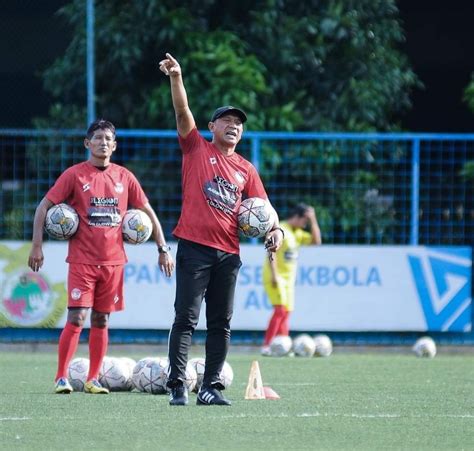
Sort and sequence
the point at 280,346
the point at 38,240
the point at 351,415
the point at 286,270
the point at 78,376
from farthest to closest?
the point at 286,270 → the point at 280,346 → the point at 78,376 → the point at 38,240 → the point at 351,415

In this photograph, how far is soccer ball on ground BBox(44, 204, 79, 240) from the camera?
37.2 ft

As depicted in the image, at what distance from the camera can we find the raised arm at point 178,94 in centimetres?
980

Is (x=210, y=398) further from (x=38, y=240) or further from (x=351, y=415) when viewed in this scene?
(x=38, y=240)

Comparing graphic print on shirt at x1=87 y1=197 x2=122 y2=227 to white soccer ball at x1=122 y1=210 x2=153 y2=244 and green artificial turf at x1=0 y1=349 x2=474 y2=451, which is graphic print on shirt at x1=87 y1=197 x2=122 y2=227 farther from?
green artificial turf at x1=0 y1=349 x2=474 y2=451

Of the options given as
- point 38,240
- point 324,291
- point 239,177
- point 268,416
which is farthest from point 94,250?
point 324,291

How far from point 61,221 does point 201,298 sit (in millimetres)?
1672

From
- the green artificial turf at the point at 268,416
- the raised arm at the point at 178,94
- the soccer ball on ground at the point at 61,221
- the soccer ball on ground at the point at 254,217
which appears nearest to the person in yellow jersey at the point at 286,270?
the green artificial turf at the point at 268,416

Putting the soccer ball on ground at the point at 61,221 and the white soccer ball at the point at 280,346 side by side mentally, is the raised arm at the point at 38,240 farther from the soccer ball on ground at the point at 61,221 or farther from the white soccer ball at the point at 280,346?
the white soccer ball at the point at 280,346

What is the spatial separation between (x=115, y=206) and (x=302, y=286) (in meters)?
6.99

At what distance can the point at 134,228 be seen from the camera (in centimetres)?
1160

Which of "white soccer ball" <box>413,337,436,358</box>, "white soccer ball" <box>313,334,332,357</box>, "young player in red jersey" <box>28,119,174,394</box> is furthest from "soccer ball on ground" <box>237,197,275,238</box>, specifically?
"white soccer ball" <box>413,337,436,358</box>

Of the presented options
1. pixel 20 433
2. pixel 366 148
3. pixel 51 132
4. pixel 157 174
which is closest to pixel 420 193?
pixel 366 148

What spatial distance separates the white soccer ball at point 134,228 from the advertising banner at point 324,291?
624 centimetres

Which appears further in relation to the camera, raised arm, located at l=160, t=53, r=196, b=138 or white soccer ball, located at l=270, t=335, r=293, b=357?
white soccer ball, located at l=270, t=335, r=293, b=357
